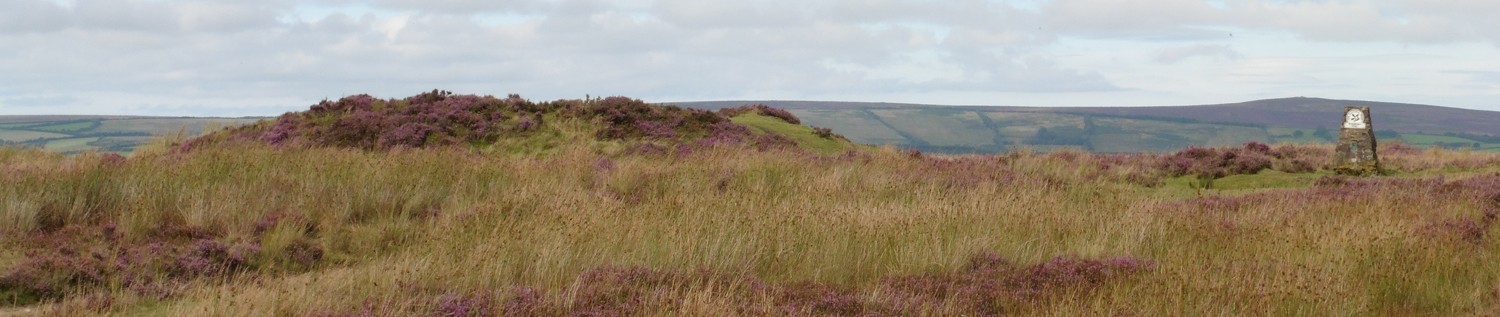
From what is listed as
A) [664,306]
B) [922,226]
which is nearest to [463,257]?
[664,306]

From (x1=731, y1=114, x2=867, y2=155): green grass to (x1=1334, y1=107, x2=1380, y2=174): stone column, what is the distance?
375 inches

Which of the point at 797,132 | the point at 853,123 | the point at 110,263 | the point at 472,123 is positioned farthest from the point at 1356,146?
the point at 853,123

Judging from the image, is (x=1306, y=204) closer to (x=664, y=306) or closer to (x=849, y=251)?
(x=849, y=251)

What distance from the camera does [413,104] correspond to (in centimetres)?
1919

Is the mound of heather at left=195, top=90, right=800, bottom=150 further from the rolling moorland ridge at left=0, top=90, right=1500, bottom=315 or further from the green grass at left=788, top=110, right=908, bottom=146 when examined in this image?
the green grass at left=788, top=110, right=908, bottom=146

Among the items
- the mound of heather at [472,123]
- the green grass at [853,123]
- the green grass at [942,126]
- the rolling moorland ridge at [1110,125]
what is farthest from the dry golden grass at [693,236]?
the green grass at [942,126]

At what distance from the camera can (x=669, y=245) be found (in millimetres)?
6531

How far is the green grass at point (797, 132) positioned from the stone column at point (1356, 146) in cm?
953

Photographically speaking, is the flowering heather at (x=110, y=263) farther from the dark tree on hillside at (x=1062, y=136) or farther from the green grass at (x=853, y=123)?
the dark tree on hillside at (x=1062, y=136)

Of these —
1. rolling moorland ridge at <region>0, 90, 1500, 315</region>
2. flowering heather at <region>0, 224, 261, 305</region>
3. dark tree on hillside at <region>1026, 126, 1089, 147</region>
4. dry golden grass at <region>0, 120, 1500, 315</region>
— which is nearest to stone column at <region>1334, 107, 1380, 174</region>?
rolling moorland ridge at <region>0, 90, 1500, 315</region>

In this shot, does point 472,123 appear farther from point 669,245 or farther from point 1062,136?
point 1062,136

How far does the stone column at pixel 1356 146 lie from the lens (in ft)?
56.3

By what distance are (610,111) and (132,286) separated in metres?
14.0

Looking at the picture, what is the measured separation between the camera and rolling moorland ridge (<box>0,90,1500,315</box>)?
204 inches
